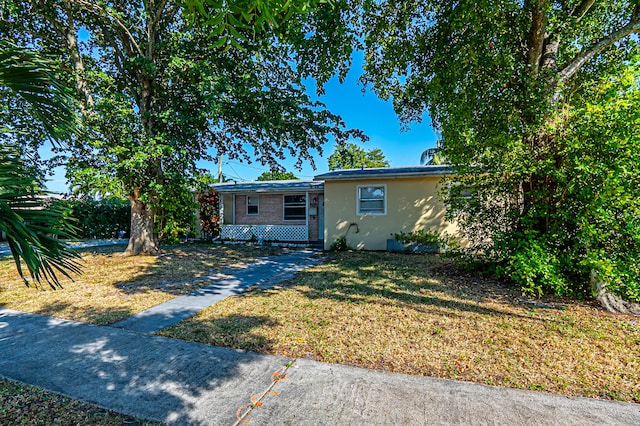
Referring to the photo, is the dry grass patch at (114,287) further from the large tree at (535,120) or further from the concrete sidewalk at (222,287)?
the large tree at (535,120)

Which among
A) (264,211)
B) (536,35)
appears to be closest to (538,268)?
(536,35)

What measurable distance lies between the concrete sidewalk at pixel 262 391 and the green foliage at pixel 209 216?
1231 centimetres

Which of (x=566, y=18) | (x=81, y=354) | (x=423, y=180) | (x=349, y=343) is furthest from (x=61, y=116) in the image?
(x=423, y=180)

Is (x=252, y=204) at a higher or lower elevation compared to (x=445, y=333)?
higher

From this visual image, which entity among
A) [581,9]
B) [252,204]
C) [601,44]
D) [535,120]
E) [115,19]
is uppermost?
[115,19]

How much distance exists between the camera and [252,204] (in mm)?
16000

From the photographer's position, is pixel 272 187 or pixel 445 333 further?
pixel 272 187

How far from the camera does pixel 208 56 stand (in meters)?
9.14

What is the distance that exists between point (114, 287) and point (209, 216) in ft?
31.3

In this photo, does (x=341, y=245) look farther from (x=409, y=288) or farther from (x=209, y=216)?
(x=209, y=216)

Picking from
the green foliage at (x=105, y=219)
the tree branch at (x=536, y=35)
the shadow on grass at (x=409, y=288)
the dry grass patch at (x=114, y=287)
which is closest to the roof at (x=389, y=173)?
the shadow on grass at (x=409, y=288)

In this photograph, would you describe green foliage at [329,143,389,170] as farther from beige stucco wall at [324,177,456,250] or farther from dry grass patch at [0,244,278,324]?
dry grass patch at [0,244,278,324]

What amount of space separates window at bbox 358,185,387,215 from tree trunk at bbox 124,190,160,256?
24.2 ft

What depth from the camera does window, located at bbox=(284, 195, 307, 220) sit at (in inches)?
598
